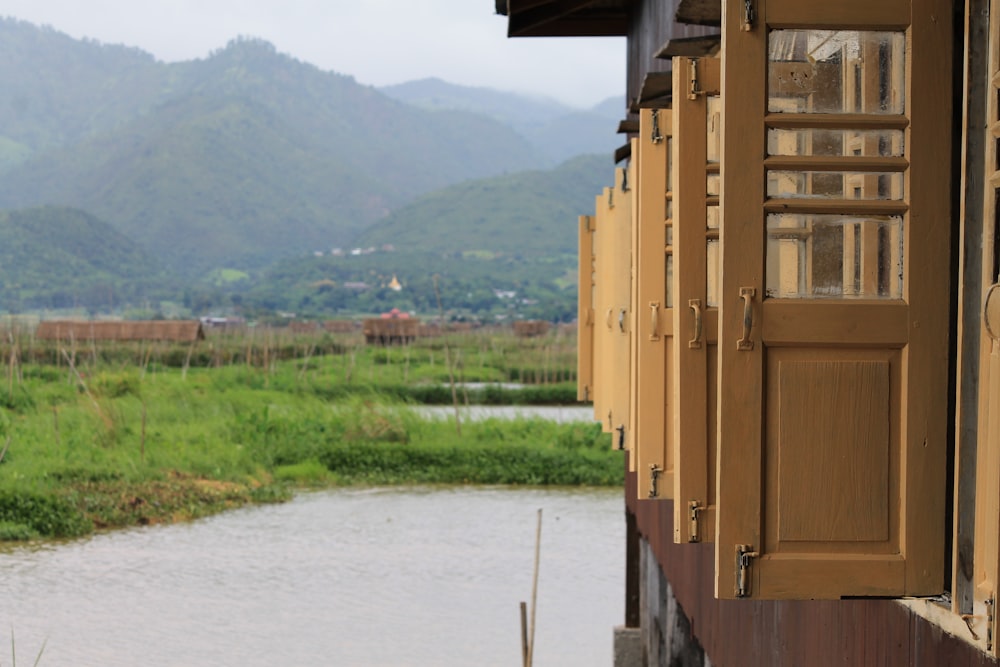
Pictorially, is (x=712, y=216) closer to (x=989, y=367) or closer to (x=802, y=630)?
(x=802, y=630)

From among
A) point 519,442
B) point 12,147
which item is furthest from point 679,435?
point 12,147

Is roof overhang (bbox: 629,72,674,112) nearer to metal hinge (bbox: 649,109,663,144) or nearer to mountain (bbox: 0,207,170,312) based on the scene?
metal hinge (bbox: 649,109,663,144)

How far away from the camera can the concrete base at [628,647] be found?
30.7ft

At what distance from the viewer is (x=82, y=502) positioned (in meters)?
15.5

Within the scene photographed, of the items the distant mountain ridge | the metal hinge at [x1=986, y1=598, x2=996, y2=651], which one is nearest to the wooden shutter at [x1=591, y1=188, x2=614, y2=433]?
the metal hinge at [x1=986, y1=598, x2=996, y2=651]

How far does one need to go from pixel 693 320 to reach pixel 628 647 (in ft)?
20.3

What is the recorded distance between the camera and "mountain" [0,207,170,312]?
343 feet

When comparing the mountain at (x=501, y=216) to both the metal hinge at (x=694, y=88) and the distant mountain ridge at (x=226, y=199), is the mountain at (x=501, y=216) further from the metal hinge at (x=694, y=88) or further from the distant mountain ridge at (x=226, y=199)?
the metal hinge at (x=694, y=88)

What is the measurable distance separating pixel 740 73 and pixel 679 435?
0.98 meters

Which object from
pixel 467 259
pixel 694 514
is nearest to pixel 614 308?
pixel 694 514

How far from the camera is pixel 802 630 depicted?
3.80 metres

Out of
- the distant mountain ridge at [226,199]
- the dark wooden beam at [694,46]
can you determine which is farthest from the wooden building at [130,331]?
the distant mountain ridge at [226,199]

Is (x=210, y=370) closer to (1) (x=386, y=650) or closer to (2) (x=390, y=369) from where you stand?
(2) (x=390, y=369)

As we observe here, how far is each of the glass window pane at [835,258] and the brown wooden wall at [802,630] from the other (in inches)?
27.7
